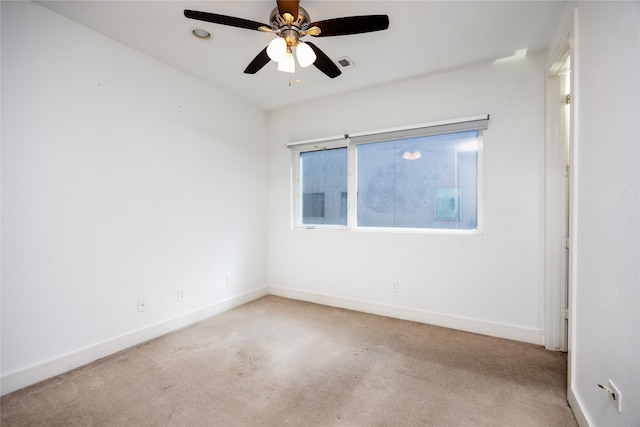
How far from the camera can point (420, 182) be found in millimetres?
3096

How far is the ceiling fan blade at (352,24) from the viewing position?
5.30ft

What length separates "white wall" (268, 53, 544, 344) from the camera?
2557mm

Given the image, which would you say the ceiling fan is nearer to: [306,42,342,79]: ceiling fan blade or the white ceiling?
[306,42,342,79]: ceiling fan blade

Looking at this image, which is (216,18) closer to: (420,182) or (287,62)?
(287,62)

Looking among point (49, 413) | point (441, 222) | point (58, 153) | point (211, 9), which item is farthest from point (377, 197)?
point (49, 413)

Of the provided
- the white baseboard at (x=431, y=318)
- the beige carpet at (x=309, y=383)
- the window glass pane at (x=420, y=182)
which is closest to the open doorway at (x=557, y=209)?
the white baseboard at (x=431, y=318)

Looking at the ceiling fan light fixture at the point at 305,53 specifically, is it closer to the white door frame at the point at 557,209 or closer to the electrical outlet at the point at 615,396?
the white door frame at the point at 557,209

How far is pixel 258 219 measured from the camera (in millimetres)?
3910

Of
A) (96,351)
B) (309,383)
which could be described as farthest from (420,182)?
(96,351)

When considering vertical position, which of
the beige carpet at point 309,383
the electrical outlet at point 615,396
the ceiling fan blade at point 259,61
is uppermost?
the ceiling fan blade at point 259,61

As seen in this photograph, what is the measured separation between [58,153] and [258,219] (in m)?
2.20

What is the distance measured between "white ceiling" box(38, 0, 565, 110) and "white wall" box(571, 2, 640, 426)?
61cm

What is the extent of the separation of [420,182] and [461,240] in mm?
743

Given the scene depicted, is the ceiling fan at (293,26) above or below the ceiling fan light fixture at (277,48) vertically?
above
